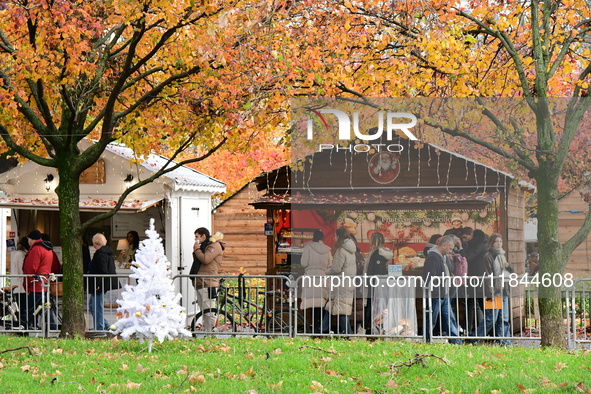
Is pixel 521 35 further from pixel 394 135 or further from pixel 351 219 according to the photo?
pixel 351 219

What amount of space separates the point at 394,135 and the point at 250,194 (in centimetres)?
1548

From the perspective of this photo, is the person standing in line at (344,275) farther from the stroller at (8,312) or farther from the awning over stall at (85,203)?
the stroller at (8,312)

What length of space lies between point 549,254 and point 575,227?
1.97 feet

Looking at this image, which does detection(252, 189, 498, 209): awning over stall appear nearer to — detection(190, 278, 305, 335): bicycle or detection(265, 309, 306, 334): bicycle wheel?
detection(190, 278, 305, 335): bicycle

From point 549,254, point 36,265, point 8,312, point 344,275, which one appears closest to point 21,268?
point 8,312

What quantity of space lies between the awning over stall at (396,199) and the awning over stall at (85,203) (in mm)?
4329

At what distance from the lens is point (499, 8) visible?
13961 millimetres

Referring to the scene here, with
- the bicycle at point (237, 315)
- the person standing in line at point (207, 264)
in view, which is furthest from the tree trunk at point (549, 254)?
the person standing in line at point (207, 264)

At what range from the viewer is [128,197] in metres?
18.3

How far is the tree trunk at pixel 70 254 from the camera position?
14.2 m

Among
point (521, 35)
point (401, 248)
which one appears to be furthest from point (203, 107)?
point (521, 35)

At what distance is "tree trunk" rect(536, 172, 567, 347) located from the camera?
1247cm

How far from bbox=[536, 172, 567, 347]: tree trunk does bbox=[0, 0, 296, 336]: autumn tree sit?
14.6ft

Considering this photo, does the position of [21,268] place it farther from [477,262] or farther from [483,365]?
[483,365]
